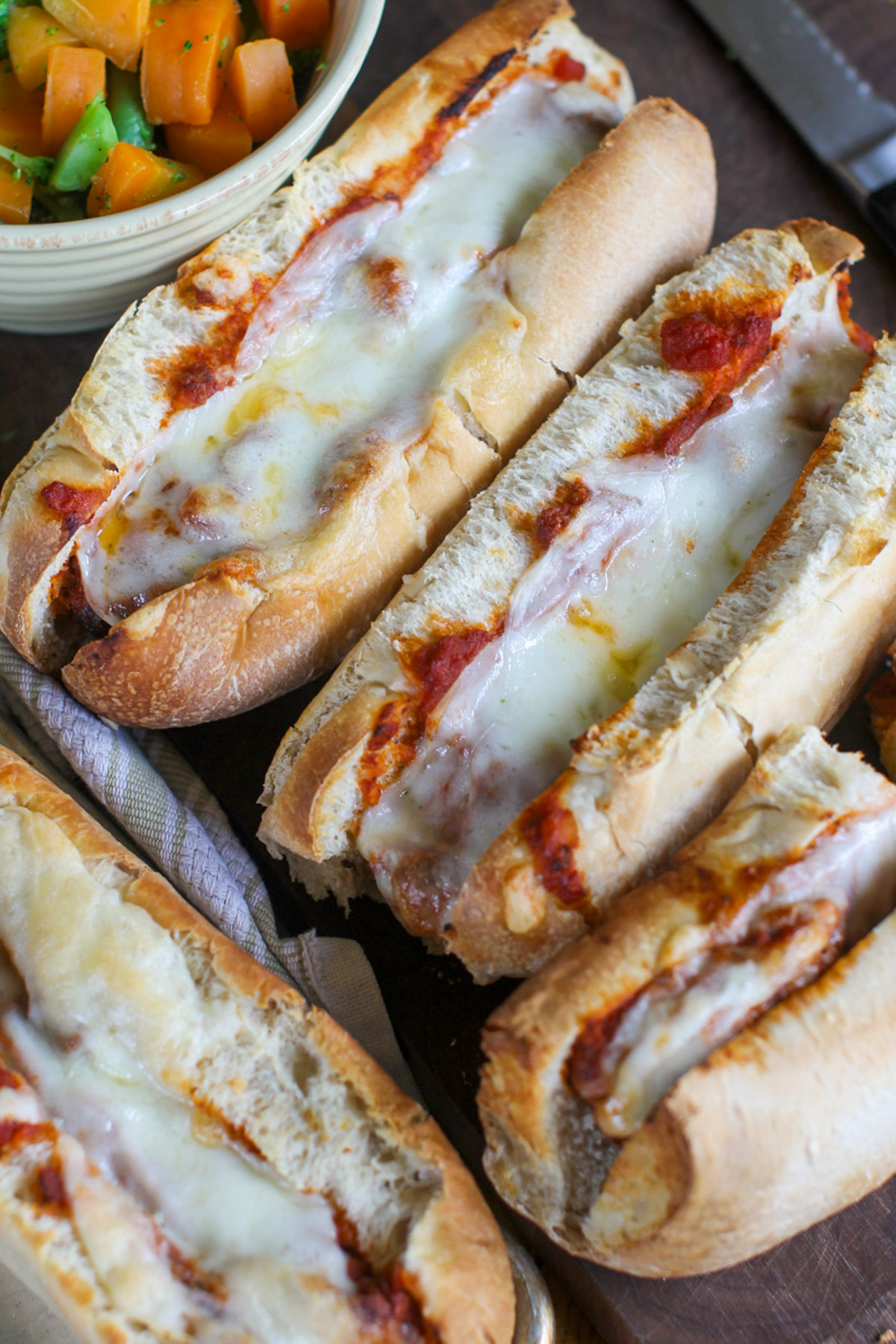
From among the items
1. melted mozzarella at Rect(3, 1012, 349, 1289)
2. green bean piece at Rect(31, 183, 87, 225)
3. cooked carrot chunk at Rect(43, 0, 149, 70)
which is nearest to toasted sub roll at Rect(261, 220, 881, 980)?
melted mozzarella at Rect(3, 1012, 349, 1289)

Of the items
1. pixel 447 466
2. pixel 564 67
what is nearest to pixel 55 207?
pixel 447 466

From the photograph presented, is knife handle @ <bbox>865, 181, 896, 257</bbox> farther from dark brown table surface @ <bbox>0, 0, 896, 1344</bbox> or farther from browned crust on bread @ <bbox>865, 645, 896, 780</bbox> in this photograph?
browned crust on bread @ <bbox>865, 645, 896, 780</bbox>

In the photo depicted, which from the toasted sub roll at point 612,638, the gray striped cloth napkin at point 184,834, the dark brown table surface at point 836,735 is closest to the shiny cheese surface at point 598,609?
the toasted sub roll at point 612,638

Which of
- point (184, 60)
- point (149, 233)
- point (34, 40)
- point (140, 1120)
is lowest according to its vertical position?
point (140, 1120)

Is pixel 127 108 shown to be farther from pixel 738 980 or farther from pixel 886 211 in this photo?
pixel 738 980

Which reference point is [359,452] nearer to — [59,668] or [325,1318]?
[59,668]

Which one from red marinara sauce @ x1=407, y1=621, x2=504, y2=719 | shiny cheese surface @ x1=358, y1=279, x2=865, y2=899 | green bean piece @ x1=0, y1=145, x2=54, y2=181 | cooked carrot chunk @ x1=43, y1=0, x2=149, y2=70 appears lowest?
shiny cheese surface @ x1=358, y1=279, x2=865, y2=899
